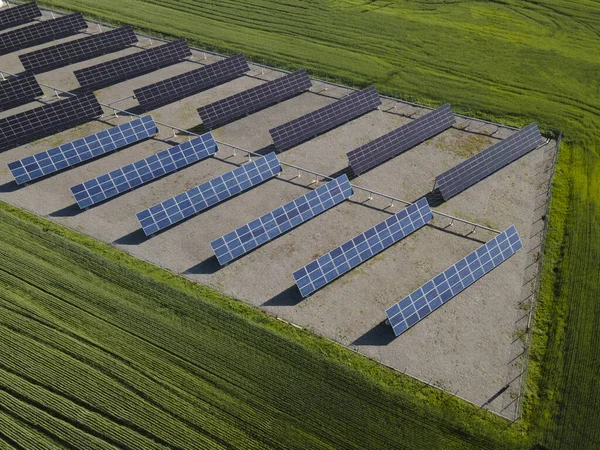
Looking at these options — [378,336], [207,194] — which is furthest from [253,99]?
[378,336]

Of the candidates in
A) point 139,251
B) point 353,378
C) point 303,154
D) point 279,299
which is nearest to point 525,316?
point 353,378

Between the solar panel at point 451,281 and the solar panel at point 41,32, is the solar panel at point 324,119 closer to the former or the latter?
the solar panel at point 451,281

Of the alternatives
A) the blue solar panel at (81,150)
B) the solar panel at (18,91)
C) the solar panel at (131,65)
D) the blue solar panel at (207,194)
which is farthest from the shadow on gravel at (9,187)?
the solar panel at (131,65)

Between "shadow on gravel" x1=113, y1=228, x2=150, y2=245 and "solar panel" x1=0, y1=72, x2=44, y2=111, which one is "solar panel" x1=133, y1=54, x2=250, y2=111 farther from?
"shadow on gravel" x1=113, y1=228, x2=150, y2=245

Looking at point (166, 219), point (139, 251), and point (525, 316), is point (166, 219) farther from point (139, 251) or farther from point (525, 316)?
point (525, 316)

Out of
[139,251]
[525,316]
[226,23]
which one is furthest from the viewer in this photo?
[226,23]

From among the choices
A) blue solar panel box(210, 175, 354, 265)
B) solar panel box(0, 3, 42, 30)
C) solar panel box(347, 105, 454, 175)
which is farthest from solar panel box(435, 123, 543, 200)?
solar panel box(0, 3, 42, 30)
